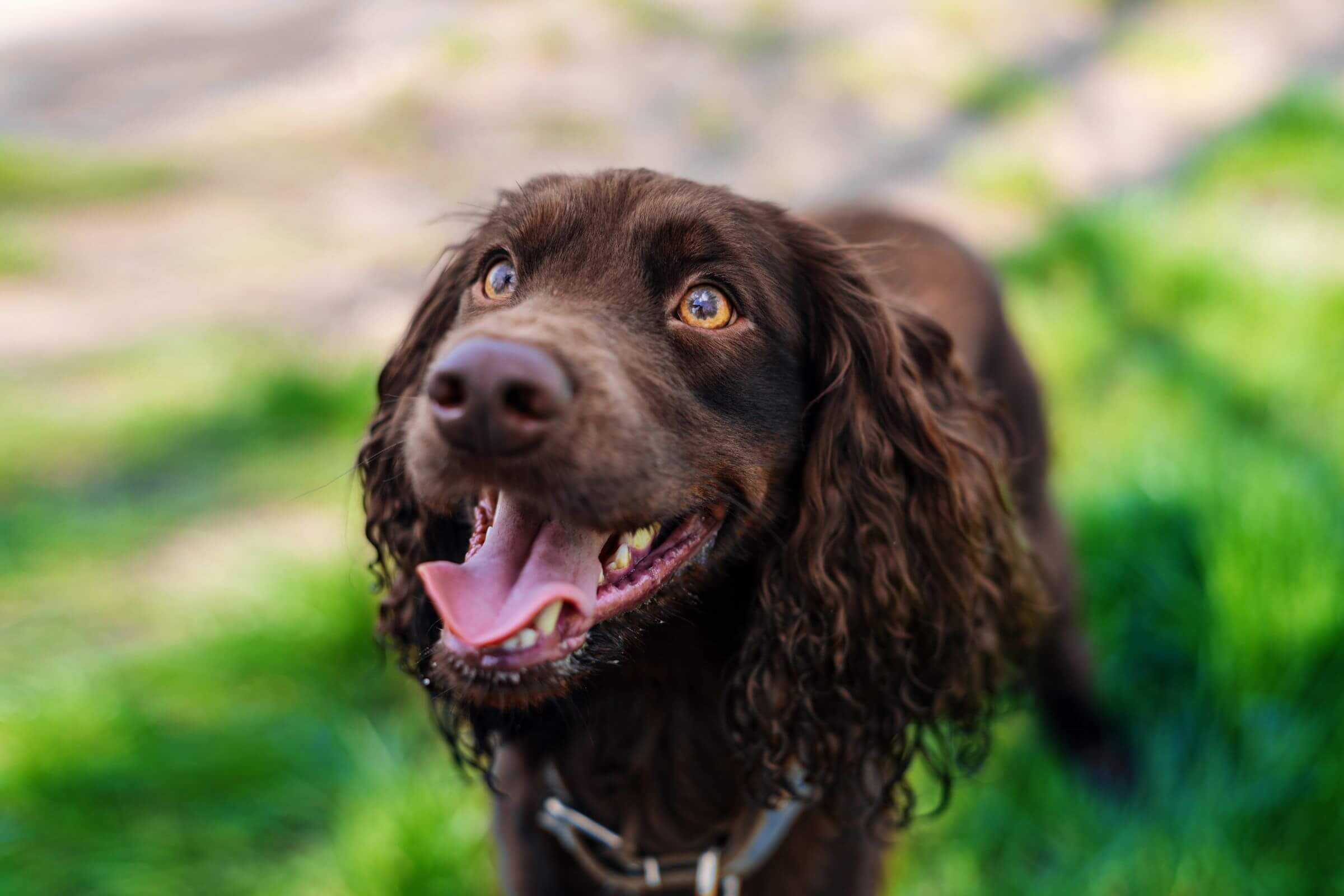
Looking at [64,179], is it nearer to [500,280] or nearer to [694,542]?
[500,280]

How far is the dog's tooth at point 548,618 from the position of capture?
1617 millimetres

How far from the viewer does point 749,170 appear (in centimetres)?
667

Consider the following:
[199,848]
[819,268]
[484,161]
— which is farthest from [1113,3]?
[199,848]

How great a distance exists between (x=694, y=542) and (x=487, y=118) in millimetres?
5650

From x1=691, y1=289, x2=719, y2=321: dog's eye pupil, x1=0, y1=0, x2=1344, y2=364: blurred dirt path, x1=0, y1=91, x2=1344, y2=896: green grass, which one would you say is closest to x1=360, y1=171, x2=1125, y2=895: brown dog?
x1=691, y1=289, x2=719, y2=321: dog's eye pupil

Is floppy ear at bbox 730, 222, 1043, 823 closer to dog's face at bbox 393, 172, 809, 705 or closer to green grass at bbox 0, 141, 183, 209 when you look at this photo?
dog's face at bbox 393, 172, 809, 705

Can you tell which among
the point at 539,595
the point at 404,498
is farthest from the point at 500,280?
the point at 539,595

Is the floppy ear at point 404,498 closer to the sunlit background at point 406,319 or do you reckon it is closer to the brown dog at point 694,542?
the brown dog at point 694,542

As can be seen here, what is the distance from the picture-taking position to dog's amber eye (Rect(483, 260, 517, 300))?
2.00 m

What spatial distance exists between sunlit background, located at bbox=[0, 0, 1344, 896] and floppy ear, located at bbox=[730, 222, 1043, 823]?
63 cm

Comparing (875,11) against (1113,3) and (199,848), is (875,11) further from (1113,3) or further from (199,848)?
(199,848)

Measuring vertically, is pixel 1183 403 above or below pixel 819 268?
below

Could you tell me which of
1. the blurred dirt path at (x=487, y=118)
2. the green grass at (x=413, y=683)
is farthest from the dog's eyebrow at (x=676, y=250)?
the blurred dirt path at (x=487, y=118)

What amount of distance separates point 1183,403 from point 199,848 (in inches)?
138
